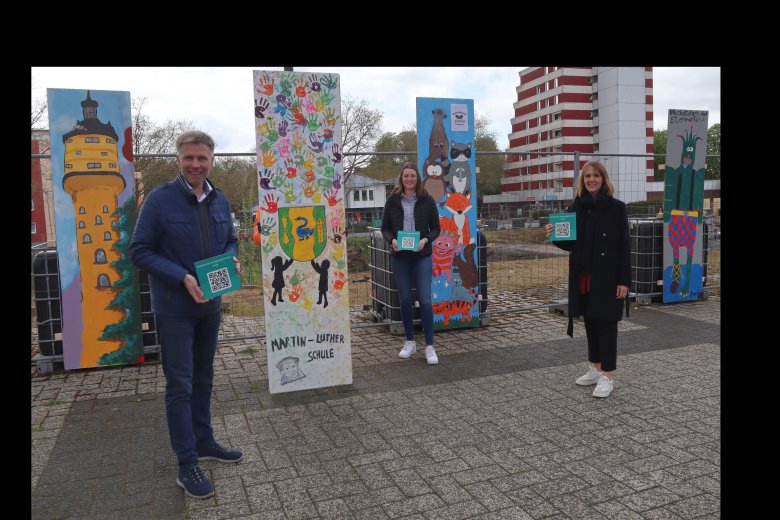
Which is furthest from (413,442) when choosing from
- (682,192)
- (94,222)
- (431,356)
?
(682,192)

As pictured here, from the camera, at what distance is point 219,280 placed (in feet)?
11.4

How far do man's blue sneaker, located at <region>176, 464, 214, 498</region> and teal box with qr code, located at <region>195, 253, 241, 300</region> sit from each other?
3.42 ft

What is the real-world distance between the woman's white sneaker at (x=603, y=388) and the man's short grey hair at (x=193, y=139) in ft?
12.3

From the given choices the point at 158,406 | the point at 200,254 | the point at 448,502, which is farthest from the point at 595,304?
the point at 158,406

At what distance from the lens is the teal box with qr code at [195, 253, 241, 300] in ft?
11.3

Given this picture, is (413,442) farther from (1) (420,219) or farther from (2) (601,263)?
(1) (420,219)

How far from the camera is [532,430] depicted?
4301 mm

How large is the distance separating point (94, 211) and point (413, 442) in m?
4.14

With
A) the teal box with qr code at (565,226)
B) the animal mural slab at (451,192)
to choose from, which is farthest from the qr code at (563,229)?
the animal mural slab at (451,192)

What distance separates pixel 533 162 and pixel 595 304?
20.2 feet

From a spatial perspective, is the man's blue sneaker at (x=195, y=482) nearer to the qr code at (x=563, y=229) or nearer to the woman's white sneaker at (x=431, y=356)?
the woman's white sneaker at (x=431, y=356)

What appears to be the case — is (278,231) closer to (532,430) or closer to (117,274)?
(117,274)

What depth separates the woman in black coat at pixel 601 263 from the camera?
16.5ft
